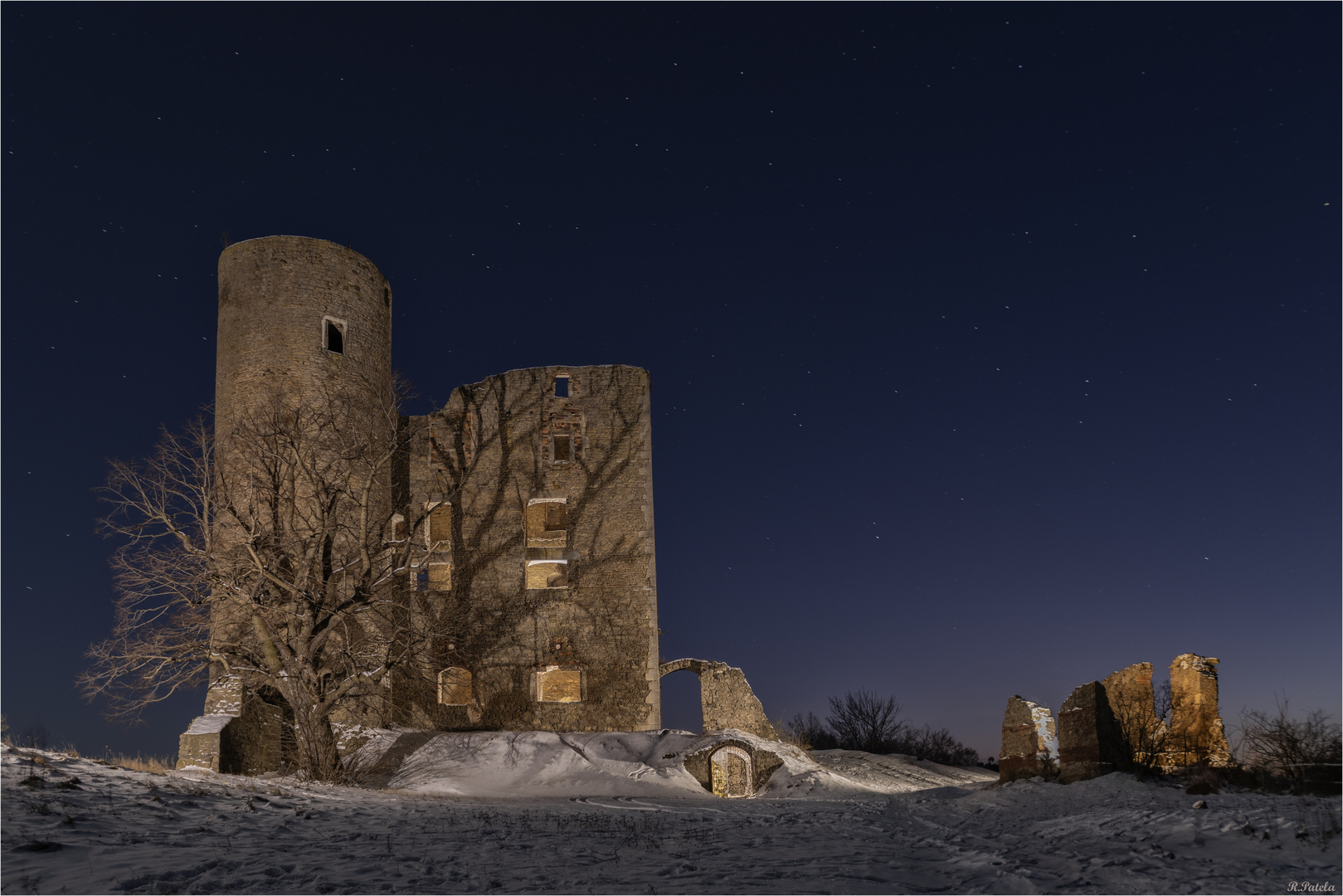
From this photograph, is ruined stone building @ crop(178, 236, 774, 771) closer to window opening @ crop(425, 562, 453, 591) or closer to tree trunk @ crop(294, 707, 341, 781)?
window opening @ crop(425, 562, 453, 591)

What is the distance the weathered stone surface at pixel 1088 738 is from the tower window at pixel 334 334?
50.1ft

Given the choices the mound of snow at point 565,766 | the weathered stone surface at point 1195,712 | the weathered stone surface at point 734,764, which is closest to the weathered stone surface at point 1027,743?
the weathered stone surface at point 1195,712

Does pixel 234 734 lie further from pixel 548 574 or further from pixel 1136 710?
pixel 1136 710

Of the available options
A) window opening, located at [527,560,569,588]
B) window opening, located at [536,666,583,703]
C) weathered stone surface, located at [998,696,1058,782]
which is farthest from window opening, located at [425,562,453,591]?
weathered stone surface, located at [998,696,1058,782]

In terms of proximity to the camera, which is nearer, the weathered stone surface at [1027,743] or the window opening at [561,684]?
the weathered stone surface at [1027,743]

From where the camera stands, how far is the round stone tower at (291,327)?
18.0 meters

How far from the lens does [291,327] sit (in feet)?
60.1

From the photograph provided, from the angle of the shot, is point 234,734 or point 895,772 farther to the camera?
point 895,772

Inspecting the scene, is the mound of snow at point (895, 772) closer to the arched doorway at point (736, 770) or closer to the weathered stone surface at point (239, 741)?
the arched doorway at point (736, 770)

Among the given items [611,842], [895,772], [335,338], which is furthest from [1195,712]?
[335,338]

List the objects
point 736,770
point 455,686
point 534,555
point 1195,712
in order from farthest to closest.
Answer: point 534,555 < point 455,686 < point 736,770 < point 1195,712

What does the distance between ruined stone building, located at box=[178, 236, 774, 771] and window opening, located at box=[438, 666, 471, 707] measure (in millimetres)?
38

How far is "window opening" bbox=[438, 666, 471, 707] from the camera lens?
62.3 ft

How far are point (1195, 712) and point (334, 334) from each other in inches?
715
